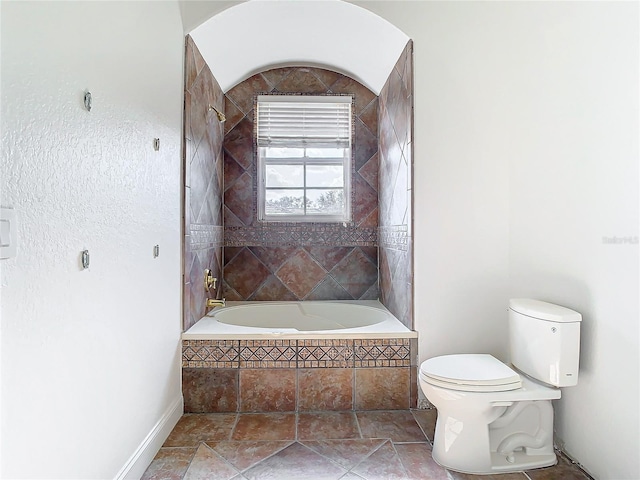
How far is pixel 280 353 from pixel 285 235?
124cm

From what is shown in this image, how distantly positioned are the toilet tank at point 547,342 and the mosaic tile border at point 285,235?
1.64 meters

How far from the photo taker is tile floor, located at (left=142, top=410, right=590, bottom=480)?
1.79 meters

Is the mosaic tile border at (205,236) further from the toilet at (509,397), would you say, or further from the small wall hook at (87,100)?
the toilet at (509,397)

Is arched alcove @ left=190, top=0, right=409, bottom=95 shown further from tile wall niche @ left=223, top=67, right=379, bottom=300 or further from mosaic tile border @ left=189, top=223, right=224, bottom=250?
mosaic tile border @ left=189, top=223, right=224, bottom=250

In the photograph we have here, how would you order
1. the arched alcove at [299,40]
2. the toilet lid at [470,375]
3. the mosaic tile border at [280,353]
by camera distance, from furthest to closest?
the arched alcove at [299,40]
the mosaic tile border at [280,353]
the toilet lid at [470,375]

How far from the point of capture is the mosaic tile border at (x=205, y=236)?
2.53m

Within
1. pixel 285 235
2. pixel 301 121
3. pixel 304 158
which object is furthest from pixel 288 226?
pixel 301 121

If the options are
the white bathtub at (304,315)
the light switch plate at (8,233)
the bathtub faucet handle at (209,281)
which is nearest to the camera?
the light switch plate at (8,233)

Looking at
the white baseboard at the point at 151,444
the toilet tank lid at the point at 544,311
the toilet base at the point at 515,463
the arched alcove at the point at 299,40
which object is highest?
the arched alcove at the point at 299,40

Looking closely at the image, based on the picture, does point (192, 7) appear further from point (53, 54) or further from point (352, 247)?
point (352, 247)

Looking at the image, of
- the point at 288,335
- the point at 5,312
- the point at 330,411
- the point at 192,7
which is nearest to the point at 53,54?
the point at 5,312

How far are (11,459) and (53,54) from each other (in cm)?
110

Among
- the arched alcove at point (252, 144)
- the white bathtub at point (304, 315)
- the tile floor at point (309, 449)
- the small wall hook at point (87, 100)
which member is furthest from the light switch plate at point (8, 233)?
the white bathtub at point (304, 315)

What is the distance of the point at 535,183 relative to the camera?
2.21 m
